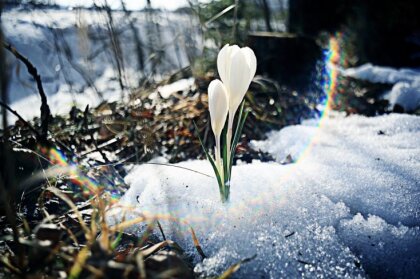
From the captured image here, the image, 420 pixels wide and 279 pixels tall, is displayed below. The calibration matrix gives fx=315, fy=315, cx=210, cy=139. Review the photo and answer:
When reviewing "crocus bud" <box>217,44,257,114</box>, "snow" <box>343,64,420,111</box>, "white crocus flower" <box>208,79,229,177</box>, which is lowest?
"snow" <box>343,64,420,111</box>

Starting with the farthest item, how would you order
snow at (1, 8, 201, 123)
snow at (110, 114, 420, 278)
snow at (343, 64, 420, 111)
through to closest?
1. snow at (343, 64, 420, 111)
2. snow at (1, 8, 201, 123)
3. snow at (110, 114, 420, 278)

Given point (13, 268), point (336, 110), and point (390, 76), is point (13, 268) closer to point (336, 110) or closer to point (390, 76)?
point (336, 110)

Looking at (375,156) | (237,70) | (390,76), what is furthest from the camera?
(390,76)

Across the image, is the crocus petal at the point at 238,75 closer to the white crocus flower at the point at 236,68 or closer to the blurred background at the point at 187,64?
the white crocus flower at the point at 236,68

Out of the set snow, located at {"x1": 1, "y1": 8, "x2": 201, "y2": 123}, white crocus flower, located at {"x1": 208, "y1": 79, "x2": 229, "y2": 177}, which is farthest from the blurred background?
white crocus flower, located at {"x1": 208, "y1": 79, "x2": 229, "y2": 177}

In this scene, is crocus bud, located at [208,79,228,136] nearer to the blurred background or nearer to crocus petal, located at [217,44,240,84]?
crocus petal, located at [217,44,240,84]

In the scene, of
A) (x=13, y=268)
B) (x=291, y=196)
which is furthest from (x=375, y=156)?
(x=13, y=268)

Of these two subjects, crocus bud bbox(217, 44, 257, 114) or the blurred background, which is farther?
the blurred background
